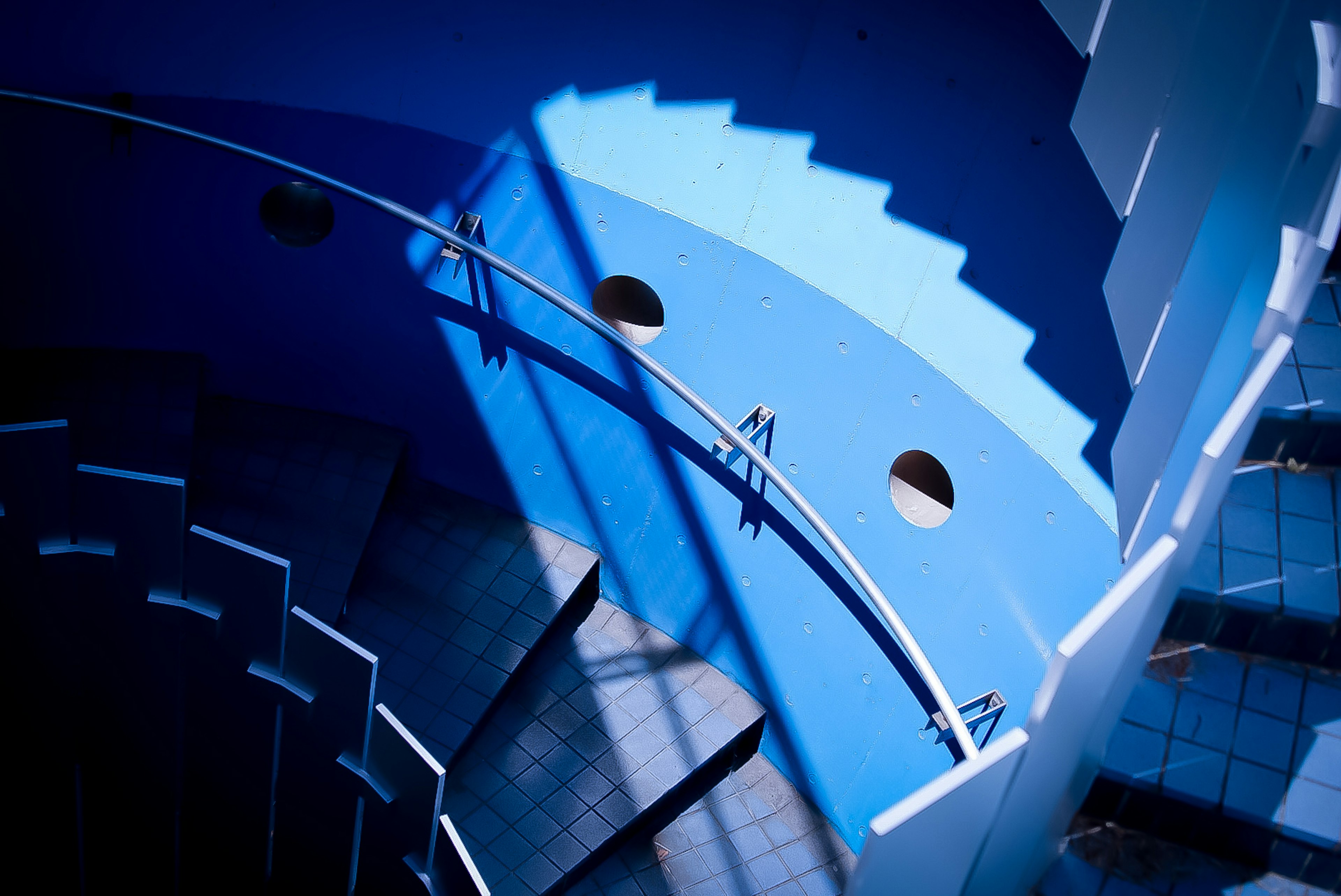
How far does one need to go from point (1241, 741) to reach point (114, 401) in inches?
232

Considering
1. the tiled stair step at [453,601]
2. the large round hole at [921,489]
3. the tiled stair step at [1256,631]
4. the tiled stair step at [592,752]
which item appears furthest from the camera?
the tiled stair step at [453,601]

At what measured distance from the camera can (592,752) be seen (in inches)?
223

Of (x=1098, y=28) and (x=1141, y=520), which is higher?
(x=1098, y=28)

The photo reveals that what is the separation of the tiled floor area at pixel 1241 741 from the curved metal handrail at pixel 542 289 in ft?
4.80

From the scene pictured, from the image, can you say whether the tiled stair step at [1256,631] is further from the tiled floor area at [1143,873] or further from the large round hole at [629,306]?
the large round hole at [629,306]

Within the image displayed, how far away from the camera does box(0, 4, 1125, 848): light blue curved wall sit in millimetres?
4477

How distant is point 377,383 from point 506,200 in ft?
4.81

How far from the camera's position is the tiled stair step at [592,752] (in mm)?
→ 5262

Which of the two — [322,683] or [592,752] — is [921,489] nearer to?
[592,752]

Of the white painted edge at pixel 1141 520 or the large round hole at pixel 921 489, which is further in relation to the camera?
the large round hole at pixel 921 489

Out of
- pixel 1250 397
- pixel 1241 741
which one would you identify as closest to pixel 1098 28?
pixel 1250 397

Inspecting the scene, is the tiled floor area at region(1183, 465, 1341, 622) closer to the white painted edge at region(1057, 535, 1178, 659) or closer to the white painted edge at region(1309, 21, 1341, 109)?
the white painted edge at region(1057, 535, 1178, 659)

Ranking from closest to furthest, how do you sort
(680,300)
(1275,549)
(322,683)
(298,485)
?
1. (1275,549)
2. (322,683)
3. (680,300)
4. (298,485)

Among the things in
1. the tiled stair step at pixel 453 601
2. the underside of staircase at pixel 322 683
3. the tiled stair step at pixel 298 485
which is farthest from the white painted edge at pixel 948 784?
the tiled stair step at pixel 298 485
